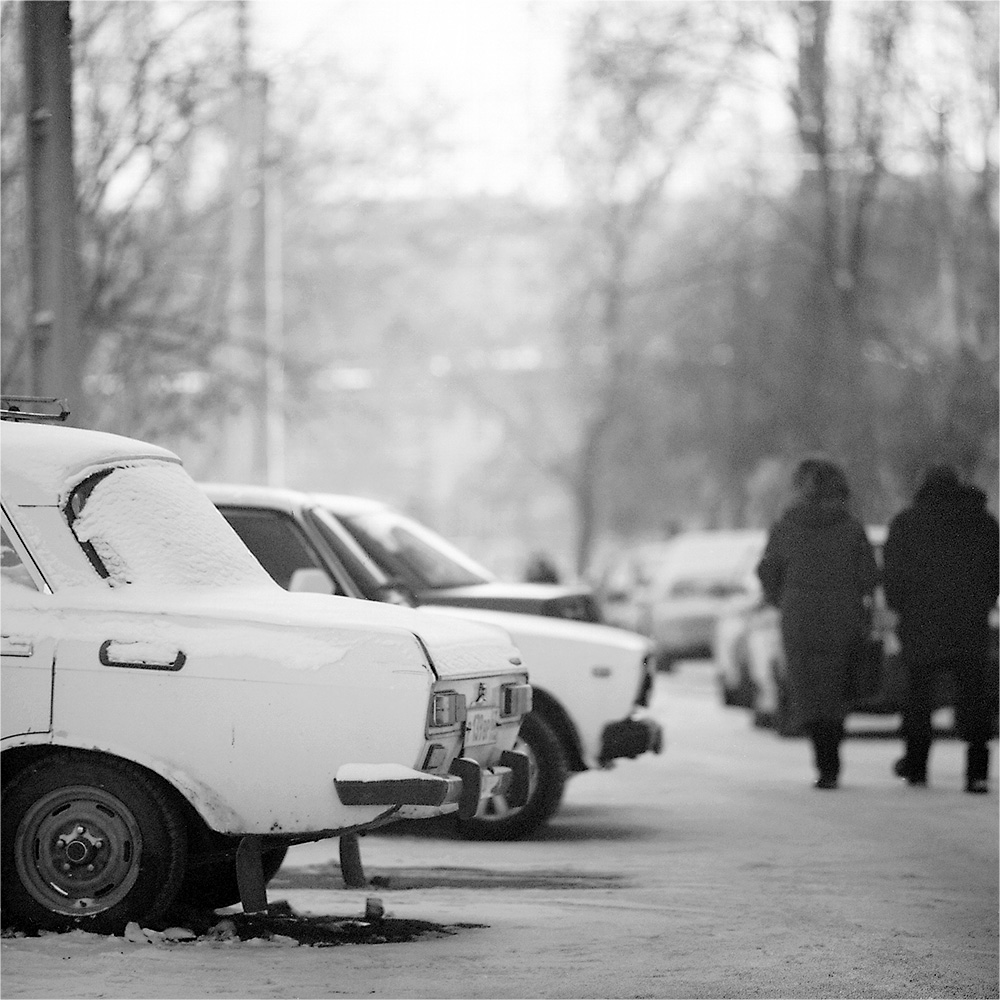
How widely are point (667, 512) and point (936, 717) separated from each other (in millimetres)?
32900

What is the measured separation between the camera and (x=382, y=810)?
724cm

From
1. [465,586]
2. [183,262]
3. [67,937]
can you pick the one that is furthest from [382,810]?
[183,262]

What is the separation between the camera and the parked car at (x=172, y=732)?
7199 mm

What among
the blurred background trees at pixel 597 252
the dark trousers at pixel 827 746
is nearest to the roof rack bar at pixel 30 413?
the dark trousers at pixel 827 746

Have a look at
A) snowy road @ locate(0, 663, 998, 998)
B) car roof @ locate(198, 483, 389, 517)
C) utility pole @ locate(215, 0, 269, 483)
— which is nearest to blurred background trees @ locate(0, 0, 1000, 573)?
utility pole @ locate(215, 0, 269, 483)

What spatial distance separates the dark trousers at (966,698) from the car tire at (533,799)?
9.38 ft

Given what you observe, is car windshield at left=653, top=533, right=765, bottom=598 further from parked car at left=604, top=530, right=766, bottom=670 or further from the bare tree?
the bare tree

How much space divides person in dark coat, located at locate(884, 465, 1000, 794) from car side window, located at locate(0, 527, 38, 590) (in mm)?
6468

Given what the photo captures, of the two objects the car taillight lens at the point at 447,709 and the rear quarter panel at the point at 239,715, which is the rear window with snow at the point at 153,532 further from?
the car taillight lens at the point at 447,709

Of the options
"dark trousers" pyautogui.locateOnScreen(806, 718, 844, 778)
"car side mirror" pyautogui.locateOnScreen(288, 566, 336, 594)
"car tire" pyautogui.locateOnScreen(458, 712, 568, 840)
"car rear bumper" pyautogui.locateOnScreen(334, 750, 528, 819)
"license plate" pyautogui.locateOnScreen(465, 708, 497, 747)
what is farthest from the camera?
"dark trousers" pyautogui.locateOnScreen(806, 718, 844, 778)

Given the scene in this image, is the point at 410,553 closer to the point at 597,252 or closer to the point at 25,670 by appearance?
the point at 25,670

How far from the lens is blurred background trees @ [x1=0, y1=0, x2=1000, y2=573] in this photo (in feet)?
65.4

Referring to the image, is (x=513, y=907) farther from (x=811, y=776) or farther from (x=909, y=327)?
(x=909, y=327)

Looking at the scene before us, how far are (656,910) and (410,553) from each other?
12.8 feet
